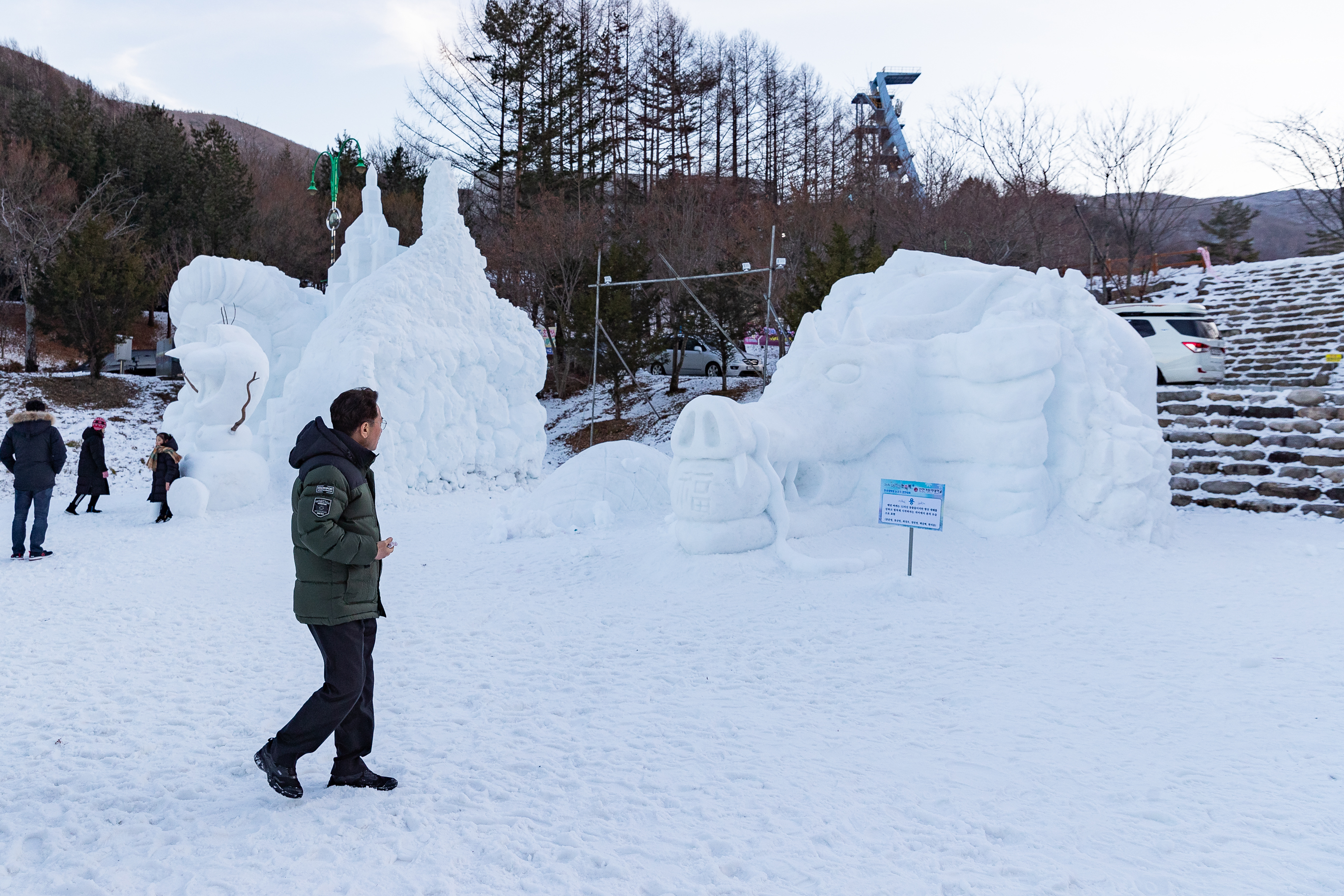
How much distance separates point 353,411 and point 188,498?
8.46 metres

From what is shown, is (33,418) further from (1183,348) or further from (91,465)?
(1183,348)

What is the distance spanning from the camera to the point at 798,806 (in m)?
3.41

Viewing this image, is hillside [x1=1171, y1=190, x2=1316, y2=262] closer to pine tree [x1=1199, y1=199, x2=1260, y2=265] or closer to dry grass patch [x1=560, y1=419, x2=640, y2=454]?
pine tree [x1=1199, y1=199, x2=1260, y2=265]

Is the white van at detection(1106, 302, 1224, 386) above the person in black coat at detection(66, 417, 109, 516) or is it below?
above

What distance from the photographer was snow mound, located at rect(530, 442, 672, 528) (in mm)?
9430

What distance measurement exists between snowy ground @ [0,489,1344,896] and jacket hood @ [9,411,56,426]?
1.40m

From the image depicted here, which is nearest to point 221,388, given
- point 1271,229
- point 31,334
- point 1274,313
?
point 31,334

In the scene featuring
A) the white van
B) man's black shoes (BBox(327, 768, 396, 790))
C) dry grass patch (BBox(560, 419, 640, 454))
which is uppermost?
the white van

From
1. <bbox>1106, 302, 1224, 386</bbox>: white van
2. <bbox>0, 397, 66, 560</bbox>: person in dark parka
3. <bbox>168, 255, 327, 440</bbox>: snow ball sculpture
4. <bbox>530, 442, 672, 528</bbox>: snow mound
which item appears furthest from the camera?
<bbox>168, 255, 327, 440</bbox>: snow ball sculpture

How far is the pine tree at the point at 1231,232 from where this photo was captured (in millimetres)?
30953

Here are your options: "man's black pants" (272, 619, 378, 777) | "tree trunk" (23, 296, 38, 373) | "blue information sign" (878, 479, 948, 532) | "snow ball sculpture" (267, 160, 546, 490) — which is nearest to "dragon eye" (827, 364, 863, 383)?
"blue information sign" (878, 479, 948, 532)

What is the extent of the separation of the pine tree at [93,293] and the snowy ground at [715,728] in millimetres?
15705

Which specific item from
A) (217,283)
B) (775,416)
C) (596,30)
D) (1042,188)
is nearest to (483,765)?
(775,416)

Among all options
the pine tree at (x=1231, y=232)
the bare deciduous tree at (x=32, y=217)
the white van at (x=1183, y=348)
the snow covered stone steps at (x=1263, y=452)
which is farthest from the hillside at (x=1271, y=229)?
the bare deciduous tree at (x=32, y=217)
